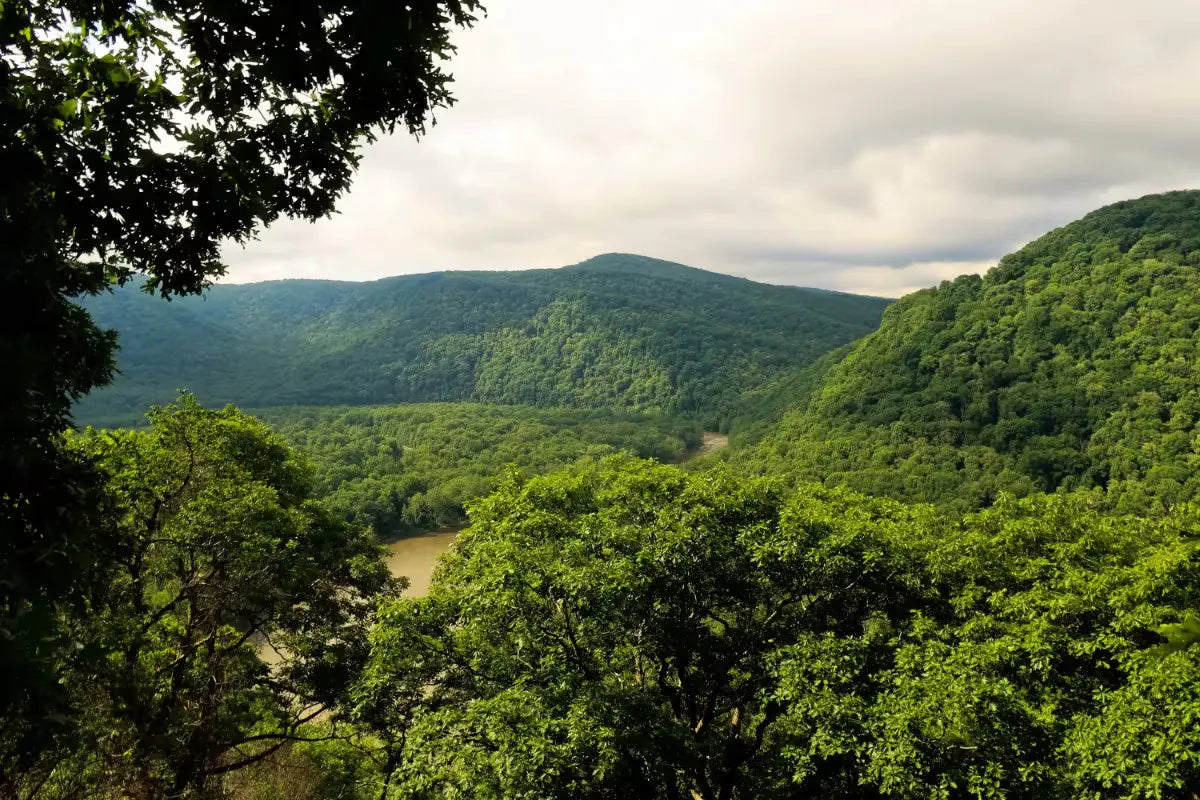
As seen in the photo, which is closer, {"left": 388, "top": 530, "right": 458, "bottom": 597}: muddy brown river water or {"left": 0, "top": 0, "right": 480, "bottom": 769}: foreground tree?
{"left": 0, "top": 0, "right": 480, "bottom": 769}: foreground tree

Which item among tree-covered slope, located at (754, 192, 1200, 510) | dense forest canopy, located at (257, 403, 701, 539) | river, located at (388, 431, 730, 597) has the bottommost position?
river, located at (388, 431, 730, 597)

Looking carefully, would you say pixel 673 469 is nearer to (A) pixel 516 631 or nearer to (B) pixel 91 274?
(A) pixel 516 631

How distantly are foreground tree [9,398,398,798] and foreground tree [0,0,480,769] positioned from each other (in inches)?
205

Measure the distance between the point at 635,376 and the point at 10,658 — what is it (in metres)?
164

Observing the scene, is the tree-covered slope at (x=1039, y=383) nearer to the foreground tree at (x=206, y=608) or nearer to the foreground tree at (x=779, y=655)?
the foreground tree at (x=779, y=655)

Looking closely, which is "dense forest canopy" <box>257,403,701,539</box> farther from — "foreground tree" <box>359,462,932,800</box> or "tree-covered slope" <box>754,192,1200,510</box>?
"foreground tree" <box>359,462,932,800</box>

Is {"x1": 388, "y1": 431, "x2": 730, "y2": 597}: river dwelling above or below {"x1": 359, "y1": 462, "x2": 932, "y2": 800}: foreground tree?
below

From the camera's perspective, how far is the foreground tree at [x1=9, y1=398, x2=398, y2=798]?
972cm

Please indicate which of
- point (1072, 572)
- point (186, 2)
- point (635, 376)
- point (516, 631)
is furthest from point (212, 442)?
point (635, 376)

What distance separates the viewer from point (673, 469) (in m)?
14.2

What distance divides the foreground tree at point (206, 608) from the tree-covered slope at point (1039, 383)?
160ft

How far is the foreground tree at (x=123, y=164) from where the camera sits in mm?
3277

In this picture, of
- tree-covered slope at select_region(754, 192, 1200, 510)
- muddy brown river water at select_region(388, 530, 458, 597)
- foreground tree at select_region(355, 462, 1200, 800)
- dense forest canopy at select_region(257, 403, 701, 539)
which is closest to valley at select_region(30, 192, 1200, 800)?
foreground tree at select_region(355, 462, 1200, 800)

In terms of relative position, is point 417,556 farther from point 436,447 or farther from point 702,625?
point 702,625
